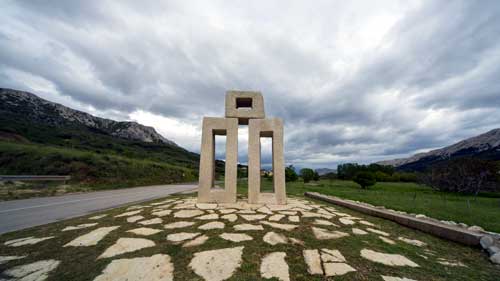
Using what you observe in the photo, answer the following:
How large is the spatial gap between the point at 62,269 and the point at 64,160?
66.9ft

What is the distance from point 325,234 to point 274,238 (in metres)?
0.99

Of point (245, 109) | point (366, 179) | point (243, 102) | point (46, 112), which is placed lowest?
point (366, 179)

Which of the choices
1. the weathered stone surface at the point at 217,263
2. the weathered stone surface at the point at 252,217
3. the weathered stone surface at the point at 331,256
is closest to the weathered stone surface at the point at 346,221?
the weathered stone surface at the point at 331,256

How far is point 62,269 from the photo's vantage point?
2000 millimetres

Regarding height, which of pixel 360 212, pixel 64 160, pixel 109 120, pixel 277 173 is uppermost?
pixel 109 120

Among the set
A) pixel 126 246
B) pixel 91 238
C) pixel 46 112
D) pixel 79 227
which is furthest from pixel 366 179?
pixel 46 112

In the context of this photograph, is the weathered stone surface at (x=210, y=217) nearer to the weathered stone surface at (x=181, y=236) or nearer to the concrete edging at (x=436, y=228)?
the weathered stone surface at (x=181, y=236)

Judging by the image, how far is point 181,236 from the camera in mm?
3000

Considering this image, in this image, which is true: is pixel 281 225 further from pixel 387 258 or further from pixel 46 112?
pixel 46 112

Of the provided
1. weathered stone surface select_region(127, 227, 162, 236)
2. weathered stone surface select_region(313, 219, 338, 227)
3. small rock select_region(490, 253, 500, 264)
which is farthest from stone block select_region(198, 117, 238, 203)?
small rock select_region(490, 253, 500, 264)

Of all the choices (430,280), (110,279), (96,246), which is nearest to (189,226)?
(96,246)

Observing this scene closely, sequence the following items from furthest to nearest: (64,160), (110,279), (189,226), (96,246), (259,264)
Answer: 1. (64,160)
2. (189,226)
3. (96,246)
4. (259,264)
5. (110,279)

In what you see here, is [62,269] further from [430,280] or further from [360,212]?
[360,212]

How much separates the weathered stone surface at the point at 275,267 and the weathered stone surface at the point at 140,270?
1021mm
